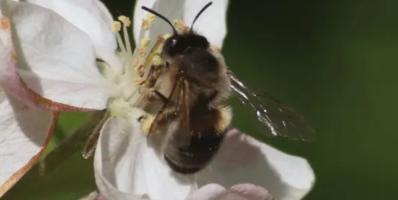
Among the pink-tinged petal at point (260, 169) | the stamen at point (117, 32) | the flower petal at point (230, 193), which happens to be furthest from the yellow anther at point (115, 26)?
the flower petal at point (230, 193)

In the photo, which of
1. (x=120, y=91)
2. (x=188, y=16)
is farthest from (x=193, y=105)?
(x=188, y=16)

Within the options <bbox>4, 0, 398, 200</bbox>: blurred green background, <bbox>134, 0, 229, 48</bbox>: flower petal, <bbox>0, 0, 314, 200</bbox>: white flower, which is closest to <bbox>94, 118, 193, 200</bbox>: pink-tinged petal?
<bbox>0, 0, 314, 200</bbox>: white flower

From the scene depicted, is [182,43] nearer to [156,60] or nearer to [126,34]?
[156,60]

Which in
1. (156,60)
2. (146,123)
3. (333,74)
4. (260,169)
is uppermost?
(156,60)

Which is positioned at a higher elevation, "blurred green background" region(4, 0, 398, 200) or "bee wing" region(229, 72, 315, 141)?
"bee wing" region(229, 72, 315, 141)

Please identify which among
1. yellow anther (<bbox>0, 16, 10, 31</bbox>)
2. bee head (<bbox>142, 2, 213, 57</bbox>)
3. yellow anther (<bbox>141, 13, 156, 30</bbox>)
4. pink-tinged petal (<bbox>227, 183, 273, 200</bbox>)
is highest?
yellow anther (<bbox>0, 16, 10, 31</bbox>)

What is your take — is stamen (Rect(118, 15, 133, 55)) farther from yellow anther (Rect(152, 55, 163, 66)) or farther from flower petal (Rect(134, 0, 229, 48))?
yellow anther (Rect(152, 55, 163, 66))

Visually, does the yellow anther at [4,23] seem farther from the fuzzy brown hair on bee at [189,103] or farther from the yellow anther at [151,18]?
the yellow anther at [151,18]
